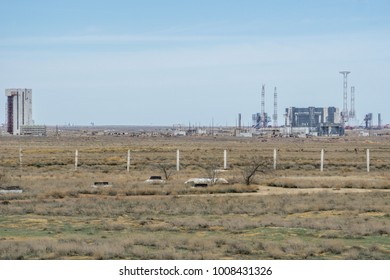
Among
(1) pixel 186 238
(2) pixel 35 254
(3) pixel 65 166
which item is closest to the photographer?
(2) pixel 35 254

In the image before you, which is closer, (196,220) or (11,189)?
(196,220)

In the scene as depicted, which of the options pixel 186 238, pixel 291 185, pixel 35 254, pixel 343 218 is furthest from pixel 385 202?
pixel 35 254

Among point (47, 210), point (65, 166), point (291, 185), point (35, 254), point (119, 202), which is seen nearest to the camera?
point (35, 254)

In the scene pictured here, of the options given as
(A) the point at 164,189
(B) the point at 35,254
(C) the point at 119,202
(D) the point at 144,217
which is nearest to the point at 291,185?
(A) the point at 164,189

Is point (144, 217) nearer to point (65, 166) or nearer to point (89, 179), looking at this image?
point (89, 179)

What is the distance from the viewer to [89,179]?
40625 mm

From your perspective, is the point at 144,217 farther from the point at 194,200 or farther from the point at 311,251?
the point at 311,251

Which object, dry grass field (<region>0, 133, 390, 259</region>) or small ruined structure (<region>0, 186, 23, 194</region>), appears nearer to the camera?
dry grass field (<region>0, 133, 390, 259</region>)

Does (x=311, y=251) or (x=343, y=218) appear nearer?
(x=311, y=251)

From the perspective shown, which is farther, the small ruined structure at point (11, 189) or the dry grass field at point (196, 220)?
the small ruined structure at point (11, 189)

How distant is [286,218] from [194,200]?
6231mm

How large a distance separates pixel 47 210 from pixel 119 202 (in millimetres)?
3725

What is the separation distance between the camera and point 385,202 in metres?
28.0

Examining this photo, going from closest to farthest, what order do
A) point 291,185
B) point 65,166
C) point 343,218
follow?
point 343,218 → point 291,185 → point 65,166
